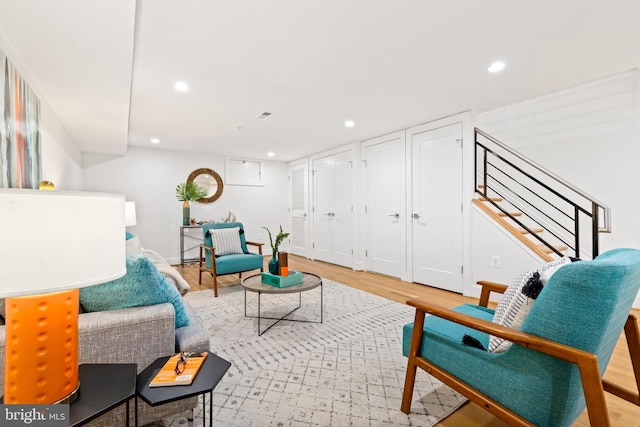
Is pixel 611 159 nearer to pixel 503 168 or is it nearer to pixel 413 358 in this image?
pixel 503 168

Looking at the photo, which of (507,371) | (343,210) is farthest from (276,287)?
(343,210)

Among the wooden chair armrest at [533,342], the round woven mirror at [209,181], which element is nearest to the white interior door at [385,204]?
the round woven mirror at [209,181]

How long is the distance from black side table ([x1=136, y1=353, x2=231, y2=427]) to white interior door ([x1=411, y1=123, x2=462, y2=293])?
324 cm

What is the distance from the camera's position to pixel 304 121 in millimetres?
3846

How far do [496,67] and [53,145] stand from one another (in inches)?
162

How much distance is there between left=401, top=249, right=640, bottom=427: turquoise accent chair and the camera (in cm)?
91

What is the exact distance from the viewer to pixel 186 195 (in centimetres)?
527

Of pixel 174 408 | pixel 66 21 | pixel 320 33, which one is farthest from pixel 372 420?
pixel 66 21

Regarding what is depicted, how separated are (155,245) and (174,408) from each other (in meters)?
4.69

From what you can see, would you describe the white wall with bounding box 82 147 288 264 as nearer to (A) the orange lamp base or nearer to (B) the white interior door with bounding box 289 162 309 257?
(B) the white interior door with bounding box 289 162 309 257

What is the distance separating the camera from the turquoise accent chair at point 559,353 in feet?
2.98

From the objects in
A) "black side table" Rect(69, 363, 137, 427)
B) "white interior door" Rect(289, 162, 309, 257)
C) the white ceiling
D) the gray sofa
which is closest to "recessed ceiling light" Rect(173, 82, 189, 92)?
the white ceiling

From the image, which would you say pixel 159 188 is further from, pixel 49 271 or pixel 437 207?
pixel 49 271

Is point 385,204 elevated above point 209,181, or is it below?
below
